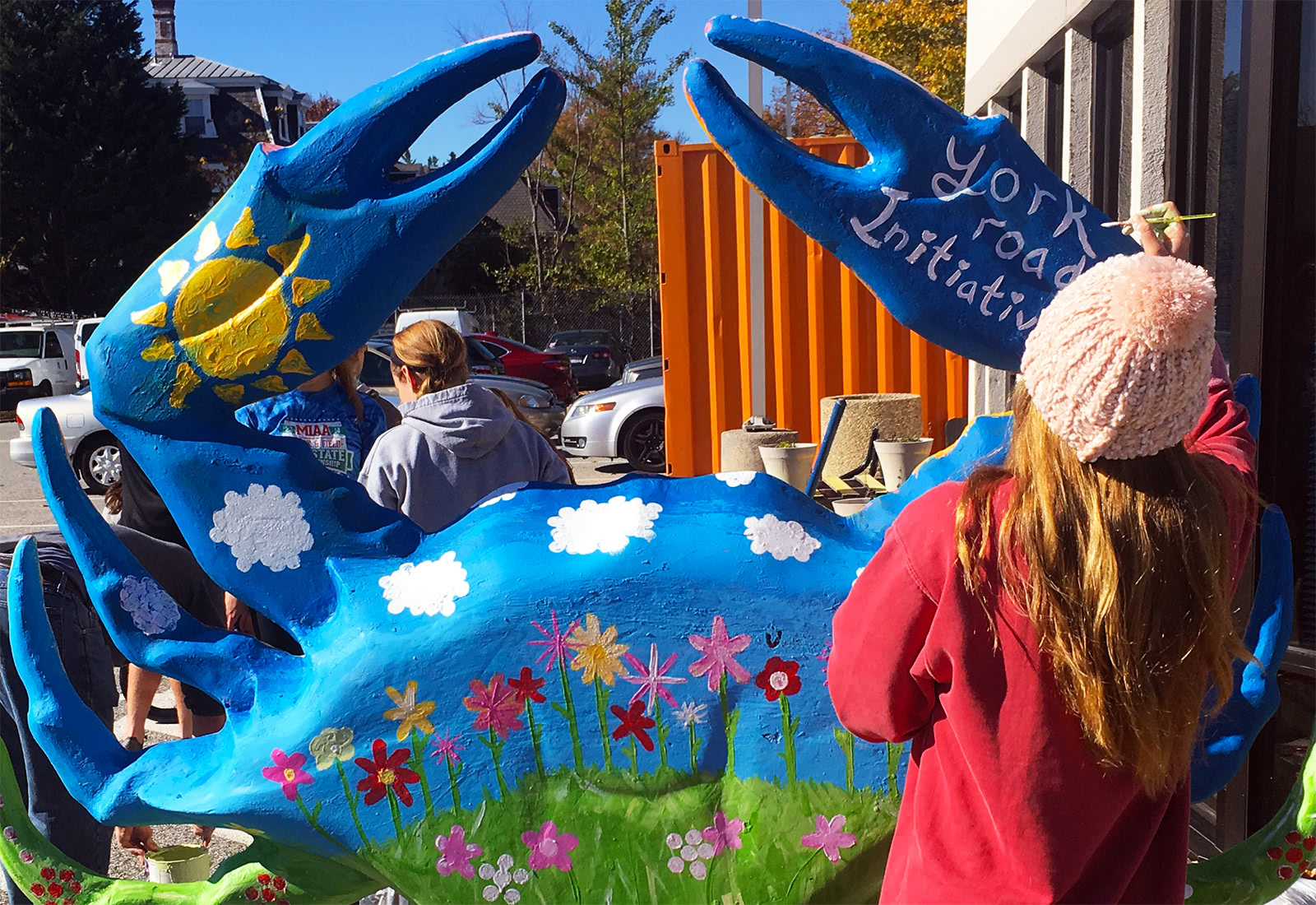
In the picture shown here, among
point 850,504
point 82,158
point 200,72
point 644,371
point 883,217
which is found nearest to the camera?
point 883,217

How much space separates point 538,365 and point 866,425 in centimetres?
1234

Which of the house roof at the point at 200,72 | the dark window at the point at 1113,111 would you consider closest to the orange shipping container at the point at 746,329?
the dark window at the point at 1113,111

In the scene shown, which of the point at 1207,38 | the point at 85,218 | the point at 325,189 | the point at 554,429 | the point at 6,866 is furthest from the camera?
the point at 85,218

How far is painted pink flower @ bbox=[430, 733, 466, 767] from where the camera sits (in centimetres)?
206

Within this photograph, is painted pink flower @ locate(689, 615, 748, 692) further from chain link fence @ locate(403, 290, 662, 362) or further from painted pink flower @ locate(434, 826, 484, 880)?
chain link fence @ locate(403, 290, 662, 362)

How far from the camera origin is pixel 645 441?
11.5m

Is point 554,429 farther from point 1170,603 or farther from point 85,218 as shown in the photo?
point 85,218

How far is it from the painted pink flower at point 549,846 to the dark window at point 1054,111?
4.77 metres

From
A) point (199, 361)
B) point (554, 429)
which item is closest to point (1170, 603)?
point (199, 361)

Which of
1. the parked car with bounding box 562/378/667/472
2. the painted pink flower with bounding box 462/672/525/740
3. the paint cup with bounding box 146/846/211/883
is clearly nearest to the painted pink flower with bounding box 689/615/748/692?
the painted pink flower with bounding box 462/672/525/740

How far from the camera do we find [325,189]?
2.04m

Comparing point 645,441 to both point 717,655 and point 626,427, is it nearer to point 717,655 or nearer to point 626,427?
point 626,427

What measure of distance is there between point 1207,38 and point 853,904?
2.98 m

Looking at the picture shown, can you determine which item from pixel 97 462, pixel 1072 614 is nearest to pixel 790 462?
pixel 1072 614
